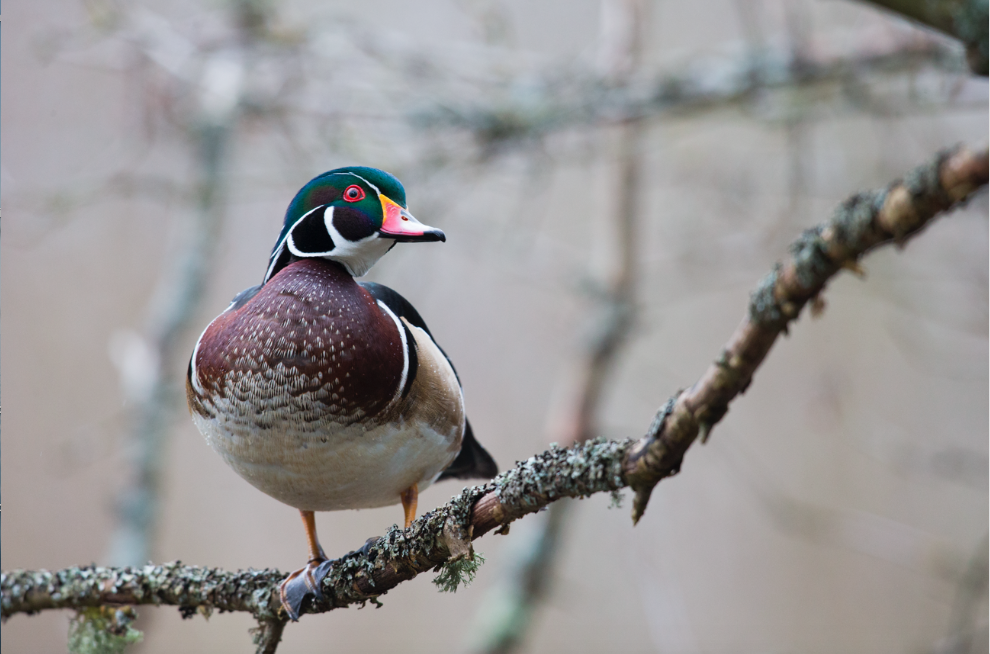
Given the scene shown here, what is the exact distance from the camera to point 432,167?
2.68 meters

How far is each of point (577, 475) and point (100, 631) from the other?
93 centimetres

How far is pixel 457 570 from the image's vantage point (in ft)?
3.19

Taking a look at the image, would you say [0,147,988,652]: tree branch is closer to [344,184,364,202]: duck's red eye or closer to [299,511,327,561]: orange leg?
[299,511,327,561]: orange leg

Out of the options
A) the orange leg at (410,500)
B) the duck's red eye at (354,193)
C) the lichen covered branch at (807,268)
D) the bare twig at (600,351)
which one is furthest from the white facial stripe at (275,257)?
the bare twig at (600,351)

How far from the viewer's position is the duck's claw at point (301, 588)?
111cm

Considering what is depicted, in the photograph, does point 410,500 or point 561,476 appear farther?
point 410,500

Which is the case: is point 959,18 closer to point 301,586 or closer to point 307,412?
point 307,412

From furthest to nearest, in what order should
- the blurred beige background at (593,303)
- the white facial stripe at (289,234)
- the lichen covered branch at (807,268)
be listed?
the blurred beige background at (593,303) < the white facial stripe at (289,234) < the lichen covered branch at (807,268)

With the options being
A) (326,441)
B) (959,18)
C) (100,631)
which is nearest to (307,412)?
(326,441)

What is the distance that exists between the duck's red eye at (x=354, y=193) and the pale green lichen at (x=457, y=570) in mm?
435

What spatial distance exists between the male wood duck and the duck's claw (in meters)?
0.10

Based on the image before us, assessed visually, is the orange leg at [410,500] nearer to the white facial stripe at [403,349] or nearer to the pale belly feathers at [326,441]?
the pale belly feathers at [326,441]

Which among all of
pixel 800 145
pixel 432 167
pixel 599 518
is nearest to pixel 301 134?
pixel 432 167

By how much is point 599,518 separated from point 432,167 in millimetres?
2488
